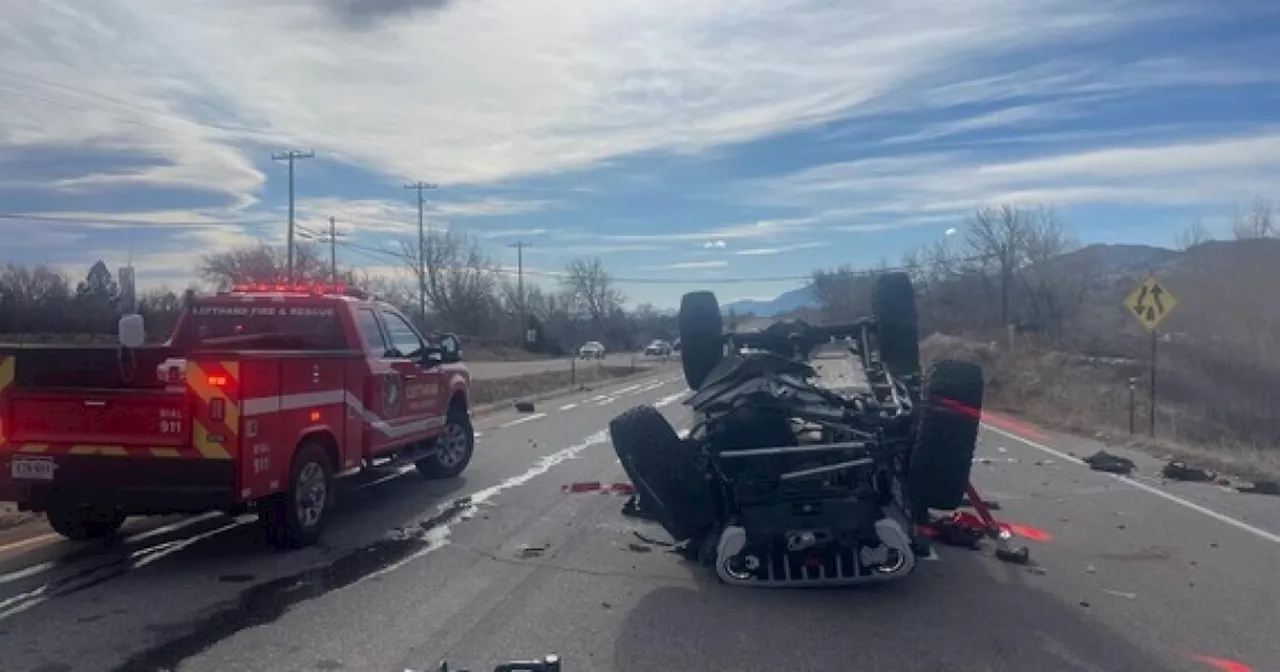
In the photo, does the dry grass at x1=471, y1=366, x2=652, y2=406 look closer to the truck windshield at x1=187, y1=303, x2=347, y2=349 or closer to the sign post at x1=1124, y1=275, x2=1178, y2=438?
the sign post at x1=1124, y1=275, x2=1178, y2=438

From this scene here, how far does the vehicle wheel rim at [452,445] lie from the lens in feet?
47.9

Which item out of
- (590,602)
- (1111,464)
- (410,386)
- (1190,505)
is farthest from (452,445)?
(1111,464)

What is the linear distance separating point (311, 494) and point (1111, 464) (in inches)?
423

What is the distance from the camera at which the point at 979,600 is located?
8.11 metres

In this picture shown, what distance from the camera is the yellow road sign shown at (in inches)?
872

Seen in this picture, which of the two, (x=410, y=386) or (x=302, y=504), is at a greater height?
(x=410, y=386)

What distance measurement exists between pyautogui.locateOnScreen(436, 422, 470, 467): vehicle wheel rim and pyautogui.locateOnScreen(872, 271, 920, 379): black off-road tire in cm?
545

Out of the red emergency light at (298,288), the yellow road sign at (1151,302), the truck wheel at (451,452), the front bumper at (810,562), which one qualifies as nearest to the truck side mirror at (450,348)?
the truck wheel at (451,452)

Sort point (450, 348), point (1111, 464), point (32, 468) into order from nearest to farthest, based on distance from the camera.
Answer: point (32, 468), point (450, 348), point (1111, 464)

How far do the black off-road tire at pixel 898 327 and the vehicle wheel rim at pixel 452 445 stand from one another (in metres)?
5.45

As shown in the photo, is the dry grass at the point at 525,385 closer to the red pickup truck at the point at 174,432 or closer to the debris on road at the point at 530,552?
the red pickup truck at the point at 174,432

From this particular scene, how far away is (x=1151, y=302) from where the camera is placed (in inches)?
880

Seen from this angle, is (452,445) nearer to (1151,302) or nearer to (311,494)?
(311,494)


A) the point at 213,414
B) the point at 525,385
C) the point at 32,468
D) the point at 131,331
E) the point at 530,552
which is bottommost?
the point at 525,385
